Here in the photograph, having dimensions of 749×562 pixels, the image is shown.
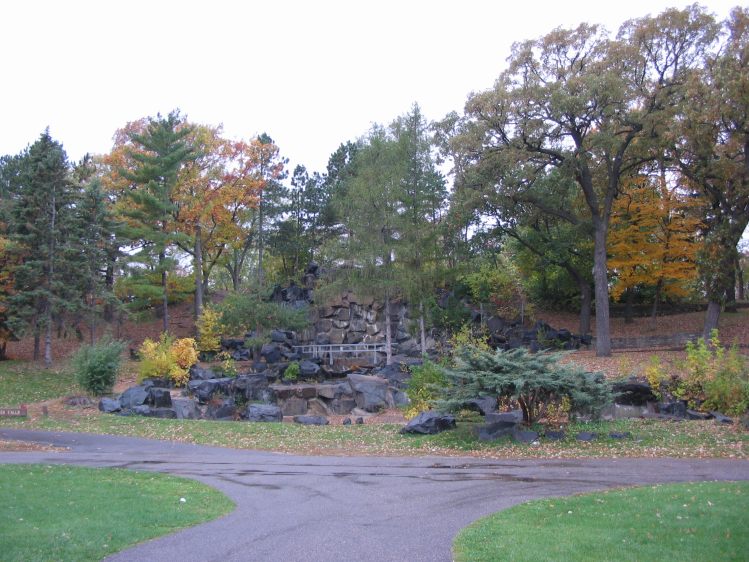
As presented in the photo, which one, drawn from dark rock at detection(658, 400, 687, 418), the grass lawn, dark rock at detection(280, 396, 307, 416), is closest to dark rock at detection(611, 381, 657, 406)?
dark rock at detection(658, 400, 687, 418)

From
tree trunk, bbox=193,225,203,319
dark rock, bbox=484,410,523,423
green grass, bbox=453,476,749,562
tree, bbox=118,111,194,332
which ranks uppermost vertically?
tree, bbox=118,111,194,332

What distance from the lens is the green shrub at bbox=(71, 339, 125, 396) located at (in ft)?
81.6

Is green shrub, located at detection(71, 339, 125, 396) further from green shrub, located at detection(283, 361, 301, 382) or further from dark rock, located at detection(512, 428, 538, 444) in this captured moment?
dark rock, located at detection(512, 428, 538, 444)

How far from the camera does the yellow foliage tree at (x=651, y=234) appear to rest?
104 ft

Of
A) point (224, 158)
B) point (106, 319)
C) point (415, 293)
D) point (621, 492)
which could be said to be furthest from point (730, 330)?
point (106, 319)

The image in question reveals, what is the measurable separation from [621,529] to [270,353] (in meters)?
26.3

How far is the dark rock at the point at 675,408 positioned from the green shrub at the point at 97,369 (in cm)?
1988

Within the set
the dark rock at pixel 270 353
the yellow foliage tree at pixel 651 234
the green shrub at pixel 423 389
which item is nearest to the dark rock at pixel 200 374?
the dark rock at pixel 270 353

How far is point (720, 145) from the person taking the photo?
26.1 m

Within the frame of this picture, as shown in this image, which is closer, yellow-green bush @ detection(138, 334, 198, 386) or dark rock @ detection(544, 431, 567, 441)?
dark rock @ detection(544, 431, 567, 441)

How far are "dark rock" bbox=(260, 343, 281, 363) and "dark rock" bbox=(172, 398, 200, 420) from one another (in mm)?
8951

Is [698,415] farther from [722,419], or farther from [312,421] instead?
[312,421]

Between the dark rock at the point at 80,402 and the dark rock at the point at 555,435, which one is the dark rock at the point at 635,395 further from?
the dark rock at the point at 80,402

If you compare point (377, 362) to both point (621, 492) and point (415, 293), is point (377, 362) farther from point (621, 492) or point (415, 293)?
point (621, 492)
